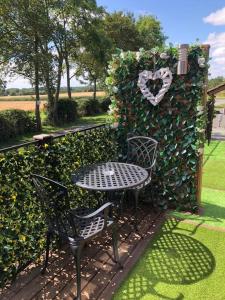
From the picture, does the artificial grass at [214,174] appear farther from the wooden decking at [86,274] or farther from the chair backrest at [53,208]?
the chair backrest at [53,208]

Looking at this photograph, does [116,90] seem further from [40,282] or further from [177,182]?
[40,282]

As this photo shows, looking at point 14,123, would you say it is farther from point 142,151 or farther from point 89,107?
point 142,151

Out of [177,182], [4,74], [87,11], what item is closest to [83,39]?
[87,11]

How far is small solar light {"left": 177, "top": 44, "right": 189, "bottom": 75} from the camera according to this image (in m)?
3.15

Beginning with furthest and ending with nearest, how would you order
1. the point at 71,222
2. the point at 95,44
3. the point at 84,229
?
1. the point at 95,44
2. the point at 84,229
3. the point at 71,222

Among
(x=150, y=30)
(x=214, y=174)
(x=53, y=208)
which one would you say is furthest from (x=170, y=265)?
(x=150, y=30)

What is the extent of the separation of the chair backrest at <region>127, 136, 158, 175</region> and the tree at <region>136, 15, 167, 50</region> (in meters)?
26.2

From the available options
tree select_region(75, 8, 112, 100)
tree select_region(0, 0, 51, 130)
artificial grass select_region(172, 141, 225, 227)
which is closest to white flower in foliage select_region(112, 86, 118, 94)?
artificial grass select_region(172, 141, 225, 227)

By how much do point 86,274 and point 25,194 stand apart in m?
0.91

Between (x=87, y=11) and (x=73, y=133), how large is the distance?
14.3m

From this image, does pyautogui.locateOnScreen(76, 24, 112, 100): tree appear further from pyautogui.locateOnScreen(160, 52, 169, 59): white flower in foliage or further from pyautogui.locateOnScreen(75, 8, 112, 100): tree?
pyautogui.locateOnScreen(160, 52, 169, 59): white flower in foliage

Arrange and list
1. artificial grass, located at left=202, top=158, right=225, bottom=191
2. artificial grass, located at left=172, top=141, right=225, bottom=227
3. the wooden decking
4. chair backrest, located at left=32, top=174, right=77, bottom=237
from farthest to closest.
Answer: artificial grass, located at left=202, top=158, right=225, bottom=191, artificial grass, located at left=172, top=141, right=225, bottom=227, the wooden decking, chair backrest, located at left=32, top=174, right=77, bottom=237

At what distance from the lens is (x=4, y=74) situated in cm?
1280

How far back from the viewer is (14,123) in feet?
39.1
